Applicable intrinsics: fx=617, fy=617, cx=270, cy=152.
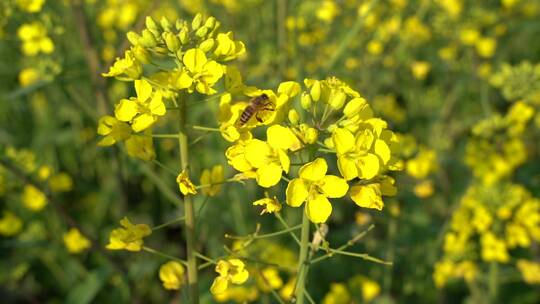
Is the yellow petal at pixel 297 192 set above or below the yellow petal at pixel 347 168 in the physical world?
below

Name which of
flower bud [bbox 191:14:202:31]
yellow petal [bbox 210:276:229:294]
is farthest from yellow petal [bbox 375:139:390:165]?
flower bud [bbox 191:14:202:31]

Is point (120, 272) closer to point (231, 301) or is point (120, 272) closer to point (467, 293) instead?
point (231, 301)

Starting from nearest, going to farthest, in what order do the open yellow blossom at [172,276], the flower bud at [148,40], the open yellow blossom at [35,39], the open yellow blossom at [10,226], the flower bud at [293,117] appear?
the flower bud at [293,117], the flower bud at [148,40], the open yellow blossom at [172,276], the open yellow blossom at [35,39], the open yellow blossom at [10,226]

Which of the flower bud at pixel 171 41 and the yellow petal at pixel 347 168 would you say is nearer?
the yellow petal at pixel 347 168

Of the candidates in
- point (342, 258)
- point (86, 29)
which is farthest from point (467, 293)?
point (86, 29)

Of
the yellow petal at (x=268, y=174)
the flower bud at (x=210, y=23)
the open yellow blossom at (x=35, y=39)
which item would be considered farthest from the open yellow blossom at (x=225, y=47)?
the open yellow blossom at (x=35, y=39)

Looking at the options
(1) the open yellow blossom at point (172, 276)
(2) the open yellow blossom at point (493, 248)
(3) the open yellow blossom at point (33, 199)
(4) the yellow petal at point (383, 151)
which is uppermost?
(4) the yellow petal at point (383, 151)

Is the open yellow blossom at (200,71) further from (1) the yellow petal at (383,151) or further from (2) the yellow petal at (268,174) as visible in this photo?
(1) the yellow petal at (383,151)
